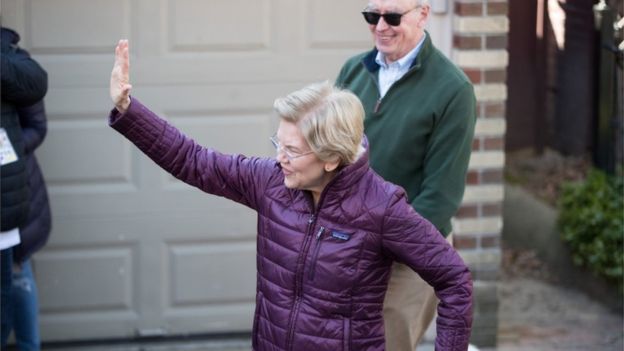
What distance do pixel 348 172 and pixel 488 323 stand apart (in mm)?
3179

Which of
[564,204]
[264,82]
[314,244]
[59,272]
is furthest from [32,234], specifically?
[564,204]

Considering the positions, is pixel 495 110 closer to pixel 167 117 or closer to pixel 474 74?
pixel 474 74

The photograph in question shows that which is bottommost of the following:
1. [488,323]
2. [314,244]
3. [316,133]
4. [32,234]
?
[488,323]

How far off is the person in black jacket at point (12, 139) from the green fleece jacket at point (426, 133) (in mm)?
1618

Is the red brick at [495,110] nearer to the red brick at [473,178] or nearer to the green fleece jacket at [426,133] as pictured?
the red brick at [473,178]

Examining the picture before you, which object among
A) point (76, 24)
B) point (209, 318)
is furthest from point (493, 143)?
point (76, 24)

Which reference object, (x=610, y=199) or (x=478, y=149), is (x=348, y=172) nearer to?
(x=478, y=149)

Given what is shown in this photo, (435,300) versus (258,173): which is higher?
(258,173)

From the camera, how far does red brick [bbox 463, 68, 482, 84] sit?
6.15 m

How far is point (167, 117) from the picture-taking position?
242 inches

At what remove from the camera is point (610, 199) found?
7.69 meters

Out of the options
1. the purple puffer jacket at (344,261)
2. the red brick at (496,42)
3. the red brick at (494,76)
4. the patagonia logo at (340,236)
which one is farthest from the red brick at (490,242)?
the patagonia logo at (340,236)

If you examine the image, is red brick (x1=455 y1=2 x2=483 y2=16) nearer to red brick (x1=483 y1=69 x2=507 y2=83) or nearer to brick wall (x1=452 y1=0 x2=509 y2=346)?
brick wall (x1=452 y1=0 x2=509 y2=346)

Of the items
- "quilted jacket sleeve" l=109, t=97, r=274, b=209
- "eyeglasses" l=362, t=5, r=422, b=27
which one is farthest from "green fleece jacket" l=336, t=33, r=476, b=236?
"quilted jacket sleeve" l=109, t=97, r=274, b=209
